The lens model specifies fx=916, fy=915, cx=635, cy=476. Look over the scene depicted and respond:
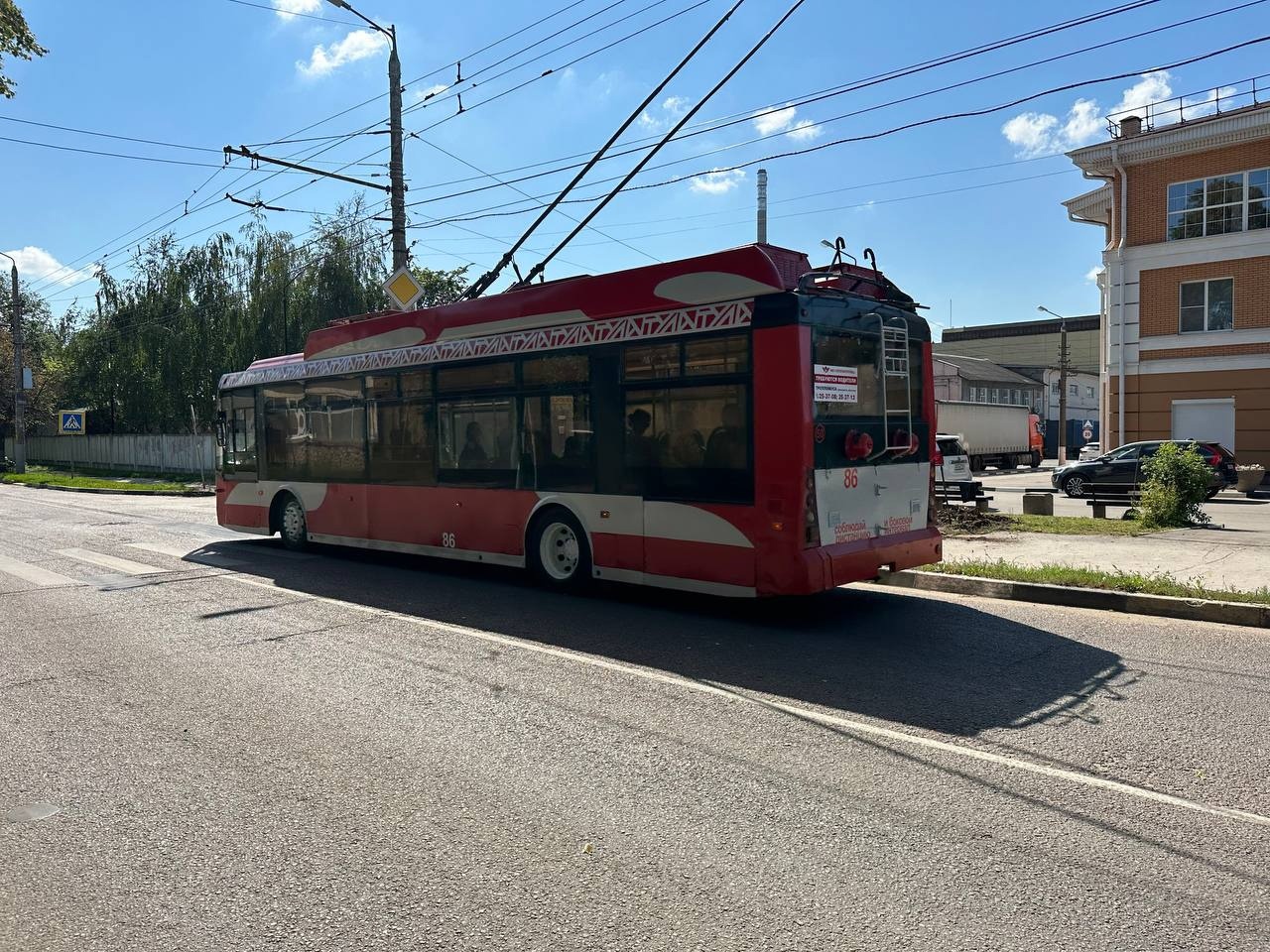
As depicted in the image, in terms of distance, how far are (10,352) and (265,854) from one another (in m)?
65.2

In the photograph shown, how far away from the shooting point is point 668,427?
8633 millimetres

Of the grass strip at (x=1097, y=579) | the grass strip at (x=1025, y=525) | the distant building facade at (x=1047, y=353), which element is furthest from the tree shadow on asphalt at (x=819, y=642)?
the distant building facade at (x=1047, y=353)

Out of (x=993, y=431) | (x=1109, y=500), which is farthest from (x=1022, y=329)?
(x=1109, y=500)

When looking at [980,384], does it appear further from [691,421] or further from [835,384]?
[691,421]

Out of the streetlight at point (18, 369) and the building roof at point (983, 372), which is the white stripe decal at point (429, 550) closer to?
the streetlight at point (18, 369)

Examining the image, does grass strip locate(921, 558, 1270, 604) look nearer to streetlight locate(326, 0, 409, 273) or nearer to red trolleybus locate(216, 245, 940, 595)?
red trolleybus locate(216, 245, 940, 595)

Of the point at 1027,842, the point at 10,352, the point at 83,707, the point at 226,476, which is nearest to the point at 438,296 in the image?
the point at 10,352

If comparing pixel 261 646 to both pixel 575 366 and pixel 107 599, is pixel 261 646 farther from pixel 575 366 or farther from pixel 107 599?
pixel 575 366

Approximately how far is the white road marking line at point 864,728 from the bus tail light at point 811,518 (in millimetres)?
1891

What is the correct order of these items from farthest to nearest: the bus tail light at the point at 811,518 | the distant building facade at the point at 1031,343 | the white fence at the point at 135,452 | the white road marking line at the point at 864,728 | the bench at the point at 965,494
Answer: the distant building facade at the point at 1031,343, the white fence at the point at 135,452, the bench at the point at 965,494, the bus tail light at the point at 811,518, the white road marking line at the point at 864,728

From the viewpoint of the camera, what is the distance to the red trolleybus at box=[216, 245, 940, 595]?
7812 mm

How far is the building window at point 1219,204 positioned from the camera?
25922 mm

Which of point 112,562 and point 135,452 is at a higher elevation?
point 135,452

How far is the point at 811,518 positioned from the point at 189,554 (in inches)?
387
